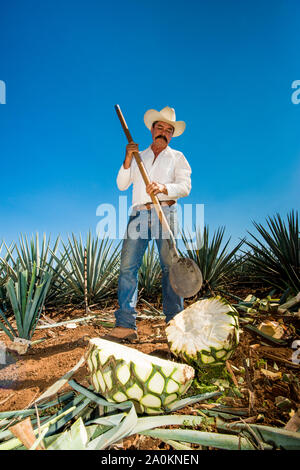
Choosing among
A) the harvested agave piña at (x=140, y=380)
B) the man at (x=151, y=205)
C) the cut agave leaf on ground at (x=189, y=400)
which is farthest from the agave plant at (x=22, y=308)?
the cut agave leaf on ground at (x=189, y=400)

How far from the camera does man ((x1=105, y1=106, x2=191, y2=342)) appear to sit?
2309 mm

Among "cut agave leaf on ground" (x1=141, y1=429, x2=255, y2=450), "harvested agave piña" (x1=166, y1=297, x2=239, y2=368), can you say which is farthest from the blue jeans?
"cut agave leaf on ground" (x1=141, y1=429, x2=255, y2=450)

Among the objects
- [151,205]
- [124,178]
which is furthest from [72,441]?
[124,178]

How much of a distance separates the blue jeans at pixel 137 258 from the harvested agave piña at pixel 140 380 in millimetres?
1251

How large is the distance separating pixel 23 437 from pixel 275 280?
351 cm

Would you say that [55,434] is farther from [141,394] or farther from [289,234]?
[289,234]

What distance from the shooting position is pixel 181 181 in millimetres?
2479

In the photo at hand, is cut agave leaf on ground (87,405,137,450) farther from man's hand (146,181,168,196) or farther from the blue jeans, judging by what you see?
man's hand (146,181,168,196)

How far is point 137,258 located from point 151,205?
20.1 inches

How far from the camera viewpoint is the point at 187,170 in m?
2.53

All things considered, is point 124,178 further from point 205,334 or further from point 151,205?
point 205,334

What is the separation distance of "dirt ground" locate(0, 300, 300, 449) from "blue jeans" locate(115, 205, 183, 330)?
25 centimetres

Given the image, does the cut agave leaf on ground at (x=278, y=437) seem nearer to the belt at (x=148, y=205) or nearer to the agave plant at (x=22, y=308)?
the belt at (x=148, y=205)

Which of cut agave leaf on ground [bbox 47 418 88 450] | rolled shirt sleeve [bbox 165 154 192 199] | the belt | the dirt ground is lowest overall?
A: the dirt ground
